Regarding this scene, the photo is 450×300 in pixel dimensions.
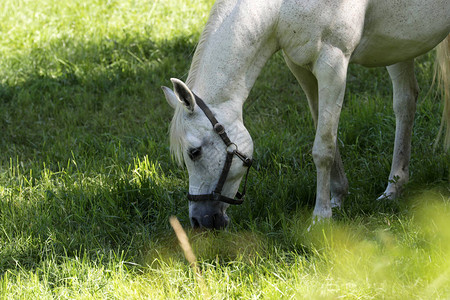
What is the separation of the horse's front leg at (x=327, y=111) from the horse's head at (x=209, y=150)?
19.4 inches

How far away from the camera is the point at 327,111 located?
3.79 meters

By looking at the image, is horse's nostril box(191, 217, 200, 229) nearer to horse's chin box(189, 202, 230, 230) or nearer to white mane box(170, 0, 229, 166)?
horse's chin box(189, 202, 230, 230)

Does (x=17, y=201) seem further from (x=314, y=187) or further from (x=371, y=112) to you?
(x=371, y=112)

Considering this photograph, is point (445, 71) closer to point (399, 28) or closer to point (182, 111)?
point (399, 28)

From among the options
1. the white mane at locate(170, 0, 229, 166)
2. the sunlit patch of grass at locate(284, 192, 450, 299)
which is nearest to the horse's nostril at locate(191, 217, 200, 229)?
the white mane at locate(170, 0, 229, 166)

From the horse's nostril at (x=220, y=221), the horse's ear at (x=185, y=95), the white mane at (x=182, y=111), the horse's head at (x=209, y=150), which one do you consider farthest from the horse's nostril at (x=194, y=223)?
the horse's ear at (x=185, y=95)

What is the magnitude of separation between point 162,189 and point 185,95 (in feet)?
4.03

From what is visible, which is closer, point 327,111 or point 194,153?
point 194,153

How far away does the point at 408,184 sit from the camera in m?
4.55

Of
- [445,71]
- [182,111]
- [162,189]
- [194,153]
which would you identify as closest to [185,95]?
[182,111]

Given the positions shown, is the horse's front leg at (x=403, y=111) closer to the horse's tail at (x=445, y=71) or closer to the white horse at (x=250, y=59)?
the horse's tail at (x=445, y=71)

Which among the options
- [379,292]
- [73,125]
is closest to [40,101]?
[73,125]

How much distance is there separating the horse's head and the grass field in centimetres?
23

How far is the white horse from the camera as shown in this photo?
3.59 metres
